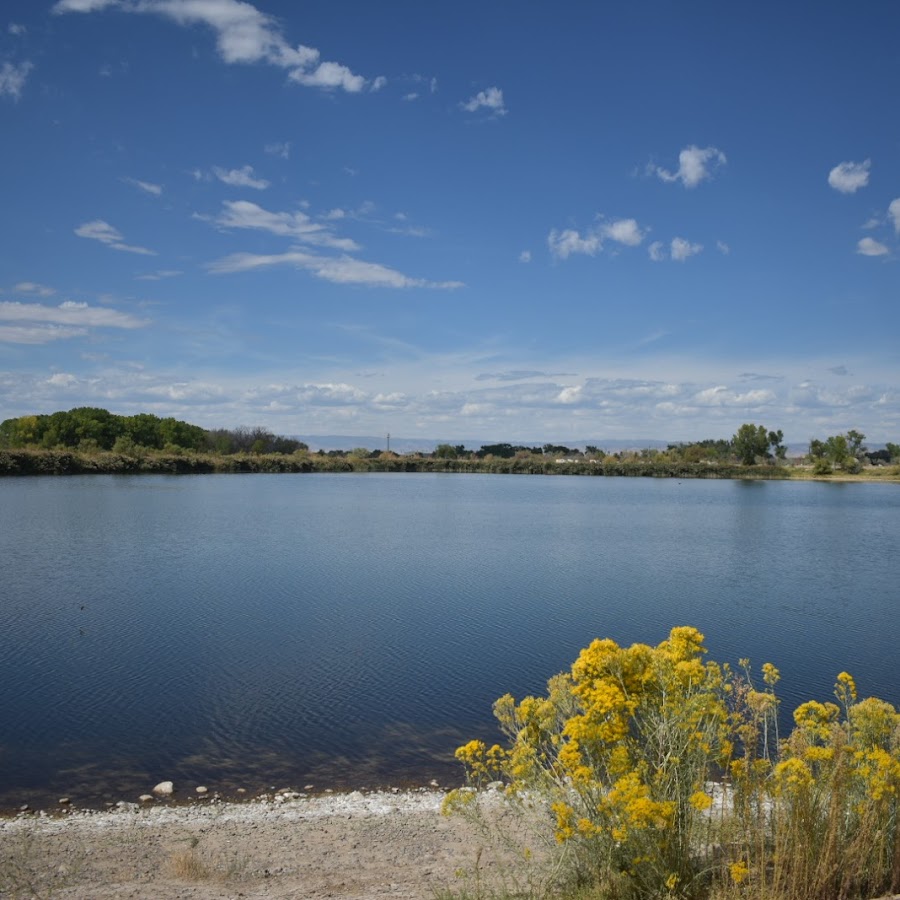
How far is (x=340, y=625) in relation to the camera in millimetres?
16609

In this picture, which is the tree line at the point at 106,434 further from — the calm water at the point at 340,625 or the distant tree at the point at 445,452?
the calm water at the point at 340,625

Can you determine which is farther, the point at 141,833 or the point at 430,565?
the point at 430,565

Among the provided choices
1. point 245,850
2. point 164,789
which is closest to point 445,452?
point 164,789

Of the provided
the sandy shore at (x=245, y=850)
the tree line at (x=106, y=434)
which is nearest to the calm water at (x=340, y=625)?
the sandy shore at (x=245, y=850)

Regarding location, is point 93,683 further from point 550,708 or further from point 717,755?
point 717,755

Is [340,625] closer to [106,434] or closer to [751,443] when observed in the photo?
[106,434]

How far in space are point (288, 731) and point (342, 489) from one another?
51697mm

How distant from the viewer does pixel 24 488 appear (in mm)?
50188

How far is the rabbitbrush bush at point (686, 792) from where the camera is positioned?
4.90m

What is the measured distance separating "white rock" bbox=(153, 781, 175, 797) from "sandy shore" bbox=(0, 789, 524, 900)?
266mm

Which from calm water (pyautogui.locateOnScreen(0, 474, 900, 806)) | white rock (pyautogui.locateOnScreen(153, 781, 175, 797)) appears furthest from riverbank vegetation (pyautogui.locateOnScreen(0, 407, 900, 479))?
white rock (pyautogui.locateOnScreen(153, 781, 175, 797))

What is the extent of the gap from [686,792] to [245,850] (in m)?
4.22

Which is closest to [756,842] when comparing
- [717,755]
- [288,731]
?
[717,755]

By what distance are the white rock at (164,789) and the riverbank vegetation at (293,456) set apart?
64237 mm
